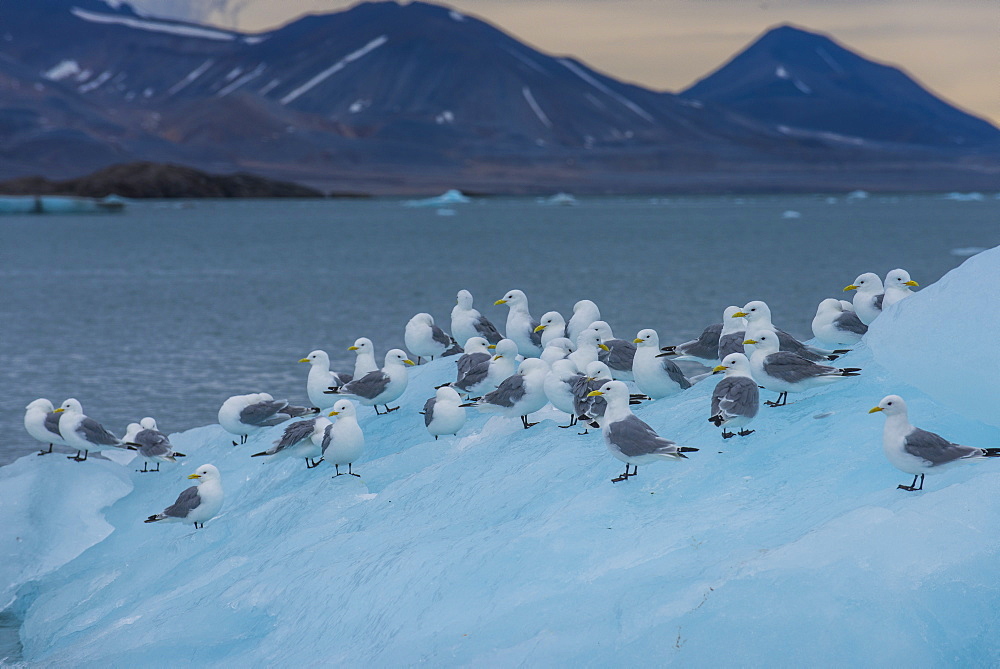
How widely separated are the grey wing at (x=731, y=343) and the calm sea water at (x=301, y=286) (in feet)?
46.1

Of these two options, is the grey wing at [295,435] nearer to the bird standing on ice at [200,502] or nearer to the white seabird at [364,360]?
the bird standing on ice at [200,502]

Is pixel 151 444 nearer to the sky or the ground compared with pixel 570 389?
nearer to the ground

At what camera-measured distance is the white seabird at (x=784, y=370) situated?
393 inches

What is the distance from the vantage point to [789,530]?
A: 7.66 m

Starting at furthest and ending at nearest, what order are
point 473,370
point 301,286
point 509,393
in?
point 301,286 < point 473,370 < point 509,393

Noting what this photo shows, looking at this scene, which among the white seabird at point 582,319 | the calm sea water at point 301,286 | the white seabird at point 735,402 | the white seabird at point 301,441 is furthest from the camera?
the calm sea water at point 301,286

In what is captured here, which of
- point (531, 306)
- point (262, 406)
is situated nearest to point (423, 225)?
point (531, 306)

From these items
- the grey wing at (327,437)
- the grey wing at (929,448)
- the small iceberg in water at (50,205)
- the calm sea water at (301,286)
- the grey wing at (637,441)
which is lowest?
Result: the small iceberg in water at (50,205)

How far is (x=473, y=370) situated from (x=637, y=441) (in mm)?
4234

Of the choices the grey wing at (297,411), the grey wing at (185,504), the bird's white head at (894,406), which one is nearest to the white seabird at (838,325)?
the bird's white head at (894,406)

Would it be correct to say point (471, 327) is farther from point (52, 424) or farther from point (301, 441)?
point (52, 424)

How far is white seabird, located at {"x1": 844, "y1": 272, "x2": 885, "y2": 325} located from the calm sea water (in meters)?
14.3

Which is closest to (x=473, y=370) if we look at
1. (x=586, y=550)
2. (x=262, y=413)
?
(x=262, y=413)

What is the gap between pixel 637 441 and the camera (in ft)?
29.5
